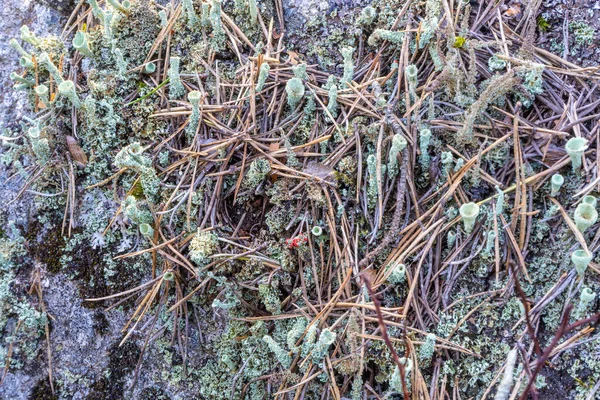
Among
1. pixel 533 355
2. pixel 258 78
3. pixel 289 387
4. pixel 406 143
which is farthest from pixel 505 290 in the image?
pixel 258 78

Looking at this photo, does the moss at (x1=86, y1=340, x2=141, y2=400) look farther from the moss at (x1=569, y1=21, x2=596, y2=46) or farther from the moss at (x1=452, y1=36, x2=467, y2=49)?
the moss at (x1=569, y1=21, x2=596, y2=46)

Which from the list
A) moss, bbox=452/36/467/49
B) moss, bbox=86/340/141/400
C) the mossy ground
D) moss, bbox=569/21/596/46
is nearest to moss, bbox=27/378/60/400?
the mossy ground

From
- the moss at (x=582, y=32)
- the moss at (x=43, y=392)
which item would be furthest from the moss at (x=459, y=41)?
the moss at (x=43, y=392)

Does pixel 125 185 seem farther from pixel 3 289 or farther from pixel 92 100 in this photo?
pixel 3 289

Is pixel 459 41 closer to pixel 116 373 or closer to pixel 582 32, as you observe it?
pixel 582 32

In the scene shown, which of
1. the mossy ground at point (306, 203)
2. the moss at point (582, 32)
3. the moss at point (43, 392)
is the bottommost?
the moss at point (43, 392)

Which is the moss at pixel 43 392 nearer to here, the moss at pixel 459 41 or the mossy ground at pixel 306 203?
the mossy ground at pixel 306 203

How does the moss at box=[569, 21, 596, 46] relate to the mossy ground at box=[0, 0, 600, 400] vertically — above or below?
above

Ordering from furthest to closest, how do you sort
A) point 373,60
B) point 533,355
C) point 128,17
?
point 128,17 → point 373,60 → point 533,355

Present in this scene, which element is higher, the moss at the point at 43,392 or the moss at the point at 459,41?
the moss at the point at 459,41

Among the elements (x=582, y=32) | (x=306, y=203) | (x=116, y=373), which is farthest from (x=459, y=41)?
(x=116, y=373)

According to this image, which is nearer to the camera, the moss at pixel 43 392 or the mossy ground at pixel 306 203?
the mossy ground at pixel 306 203
